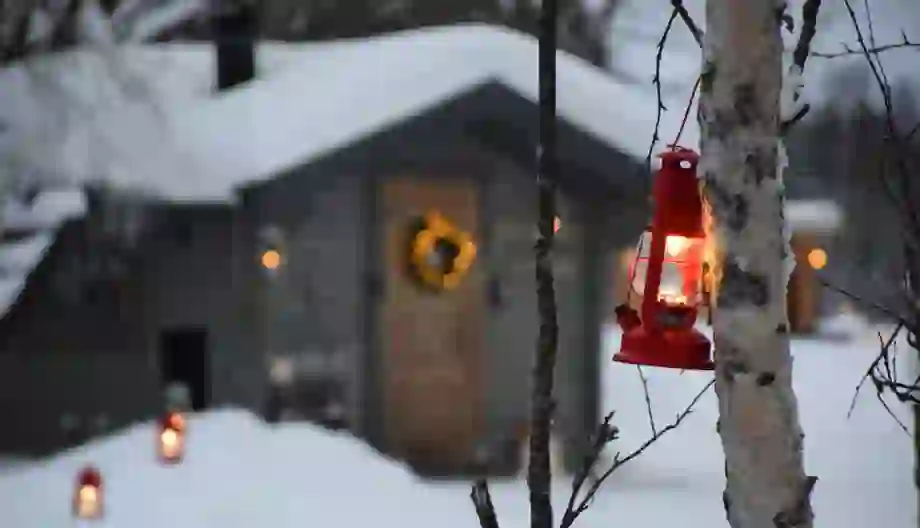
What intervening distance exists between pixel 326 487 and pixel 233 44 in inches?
178

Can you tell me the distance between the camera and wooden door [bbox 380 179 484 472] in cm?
879

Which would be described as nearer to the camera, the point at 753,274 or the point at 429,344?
the point at 753,274

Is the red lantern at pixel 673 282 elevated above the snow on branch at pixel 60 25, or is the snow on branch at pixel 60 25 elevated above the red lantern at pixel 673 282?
the snow on branch at pixel 60 25

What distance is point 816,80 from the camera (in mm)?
9922

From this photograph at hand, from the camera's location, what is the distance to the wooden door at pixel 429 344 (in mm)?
8789

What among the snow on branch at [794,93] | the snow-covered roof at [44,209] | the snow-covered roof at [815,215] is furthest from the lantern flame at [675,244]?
the snow-covered roof at [815,215]

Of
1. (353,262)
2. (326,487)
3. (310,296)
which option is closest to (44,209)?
(310,296)

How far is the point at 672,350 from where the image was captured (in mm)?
2525

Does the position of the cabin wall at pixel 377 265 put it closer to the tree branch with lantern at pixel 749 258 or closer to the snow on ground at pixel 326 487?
the snow on ground at pixel 326 487

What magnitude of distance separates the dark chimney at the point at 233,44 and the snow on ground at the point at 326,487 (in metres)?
3.25

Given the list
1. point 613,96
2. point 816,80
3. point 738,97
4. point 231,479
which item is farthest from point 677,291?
point 816,80

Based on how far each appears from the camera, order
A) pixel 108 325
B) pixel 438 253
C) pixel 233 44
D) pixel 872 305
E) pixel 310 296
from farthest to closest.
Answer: pixel 233 44
pixel 108 325
pixel 438 253
pixel 310 296
pixel 872 305

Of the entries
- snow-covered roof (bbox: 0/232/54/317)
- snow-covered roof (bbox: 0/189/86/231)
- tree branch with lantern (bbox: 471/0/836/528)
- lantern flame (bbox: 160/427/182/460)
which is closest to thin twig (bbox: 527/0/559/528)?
tree branch with lantern (bbox: 471/0/836/528)

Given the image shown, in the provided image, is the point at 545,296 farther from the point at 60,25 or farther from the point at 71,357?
the point at 71,357
